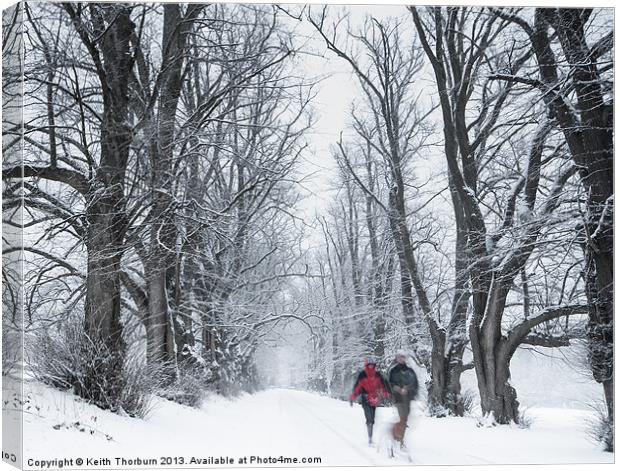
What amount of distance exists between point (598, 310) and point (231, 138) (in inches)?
206

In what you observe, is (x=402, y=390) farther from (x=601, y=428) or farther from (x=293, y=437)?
(x=601, y=428)

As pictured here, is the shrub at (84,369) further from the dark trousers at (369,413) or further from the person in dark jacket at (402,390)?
the person in dark jacket at (402,390)

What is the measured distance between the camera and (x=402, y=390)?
24.9ft

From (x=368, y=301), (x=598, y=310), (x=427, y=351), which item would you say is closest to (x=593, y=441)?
(x=598, y=310)

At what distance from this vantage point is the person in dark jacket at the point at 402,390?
7477mm

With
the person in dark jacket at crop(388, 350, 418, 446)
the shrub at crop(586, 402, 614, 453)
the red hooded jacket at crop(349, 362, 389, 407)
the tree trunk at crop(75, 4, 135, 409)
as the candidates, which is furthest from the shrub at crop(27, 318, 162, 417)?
the shrub at crop(586, 402, 614, 453)

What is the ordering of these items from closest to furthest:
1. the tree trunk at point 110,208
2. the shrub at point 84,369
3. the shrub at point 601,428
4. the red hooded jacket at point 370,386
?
the shrub at point 601,428 < the shrub at point 84,369 < the red hooded jacket at point 370,386 < the tree trunk at point 110,208

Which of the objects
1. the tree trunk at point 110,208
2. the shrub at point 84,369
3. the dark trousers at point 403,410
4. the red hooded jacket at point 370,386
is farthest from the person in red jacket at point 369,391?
the tree trunk at point 110,208

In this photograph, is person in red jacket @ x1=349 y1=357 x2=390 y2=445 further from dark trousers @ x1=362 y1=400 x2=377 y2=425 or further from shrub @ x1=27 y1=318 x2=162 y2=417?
shrub @ x1=27 y1=318 x2=162 y2=417

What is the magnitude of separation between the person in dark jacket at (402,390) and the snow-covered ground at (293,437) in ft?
0.44

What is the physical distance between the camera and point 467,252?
8938 mm

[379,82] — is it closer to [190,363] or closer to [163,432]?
[163,432]

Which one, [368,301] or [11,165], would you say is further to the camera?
[368,301]

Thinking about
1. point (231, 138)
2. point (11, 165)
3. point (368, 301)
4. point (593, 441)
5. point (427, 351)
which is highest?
point (231, 138)
